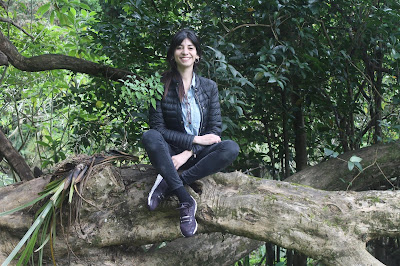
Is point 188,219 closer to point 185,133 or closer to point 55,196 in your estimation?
point 185,133

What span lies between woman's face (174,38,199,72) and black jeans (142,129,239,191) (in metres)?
0.49

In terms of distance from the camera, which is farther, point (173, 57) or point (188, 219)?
point (173, 57)

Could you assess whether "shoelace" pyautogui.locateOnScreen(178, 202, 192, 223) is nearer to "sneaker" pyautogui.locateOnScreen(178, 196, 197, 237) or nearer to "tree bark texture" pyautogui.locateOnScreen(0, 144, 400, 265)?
"sneaker" pyautogui.locateOnScreen(178, 196, 197, 237)

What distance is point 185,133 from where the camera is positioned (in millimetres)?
2500

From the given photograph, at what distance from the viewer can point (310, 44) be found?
3.30m

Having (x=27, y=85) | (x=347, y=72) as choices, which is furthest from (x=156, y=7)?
(x=27, y=85)

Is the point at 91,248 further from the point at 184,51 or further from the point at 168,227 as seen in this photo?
the point at 184,51

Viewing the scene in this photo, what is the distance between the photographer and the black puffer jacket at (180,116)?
97.3 inches

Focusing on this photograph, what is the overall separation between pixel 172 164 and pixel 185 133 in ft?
0.90

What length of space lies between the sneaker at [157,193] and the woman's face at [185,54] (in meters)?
0.73

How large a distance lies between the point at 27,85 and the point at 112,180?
3.25m

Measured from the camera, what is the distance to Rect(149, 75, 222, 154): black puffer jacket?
8.11 feet

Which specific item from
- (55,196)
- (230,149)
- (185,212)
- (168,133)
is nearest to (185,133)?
(168,133)

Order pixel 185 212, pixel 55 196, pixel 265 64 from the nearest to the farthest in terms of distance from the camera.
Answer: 1. pixel 55 196
2. pixel 185 212
3. pixel 265 64
